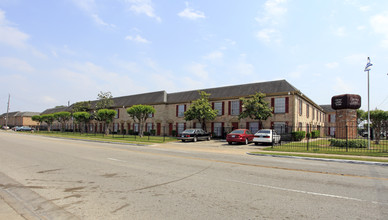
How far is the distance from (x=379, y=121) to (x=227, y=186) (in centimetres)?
2203

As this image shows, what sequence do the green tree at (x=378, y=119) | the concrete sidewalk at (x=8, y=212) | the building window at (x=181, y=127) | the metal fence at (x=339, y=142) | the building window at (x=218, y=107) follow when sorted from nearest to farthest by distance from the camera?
the concrete sidewalk at (x=8, y=212) < the metal fence at (x=339, y=142) < the green tree at (x=378, y=119) < the building window at (x=218, y=107) < the building window at (x=181, y=127)

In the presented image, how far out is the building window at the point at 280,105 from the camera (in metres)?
28.1

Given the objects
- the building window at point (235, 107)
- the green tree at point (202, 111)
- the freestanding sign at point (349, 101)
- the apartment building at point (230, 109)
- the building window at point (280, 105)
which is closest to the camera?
the freestanding sign at point (349, 101)

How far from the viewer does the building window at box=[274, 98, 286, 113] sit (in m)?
28.1

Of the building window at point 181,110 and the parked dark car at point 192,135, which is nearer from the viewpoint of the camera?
the parked dark car at point 192,135

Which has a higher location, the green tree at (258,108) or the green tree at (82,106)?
the green tree at (82,106)

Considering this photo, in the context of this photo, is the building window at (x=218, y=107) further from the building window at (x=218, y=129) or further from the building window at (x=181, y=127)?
the building window at (x=181, y=127)

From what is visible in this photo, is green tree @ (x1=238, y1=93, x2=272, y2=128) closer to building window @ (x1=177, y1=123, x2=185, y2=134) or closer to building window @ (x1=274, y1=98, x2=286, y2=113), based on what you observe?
building window @ (x1=274, y1=98, x2=286, y2=113)

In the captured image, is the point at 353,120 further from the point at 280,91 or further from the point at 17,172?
the point at 17,172

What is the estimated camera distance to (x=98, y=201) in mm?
4988

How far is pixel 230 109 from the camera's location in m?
32.9

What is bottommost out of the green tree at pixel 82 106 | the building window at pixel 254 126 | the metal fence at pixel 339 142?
the metal fence at pixel 339 142

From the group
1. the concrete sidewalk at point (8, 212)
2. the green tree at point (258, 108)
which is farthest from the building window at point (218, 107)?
the concrete sidewalk at point (8, 212)

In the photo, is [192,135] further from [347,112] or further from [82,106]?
[82,106]
